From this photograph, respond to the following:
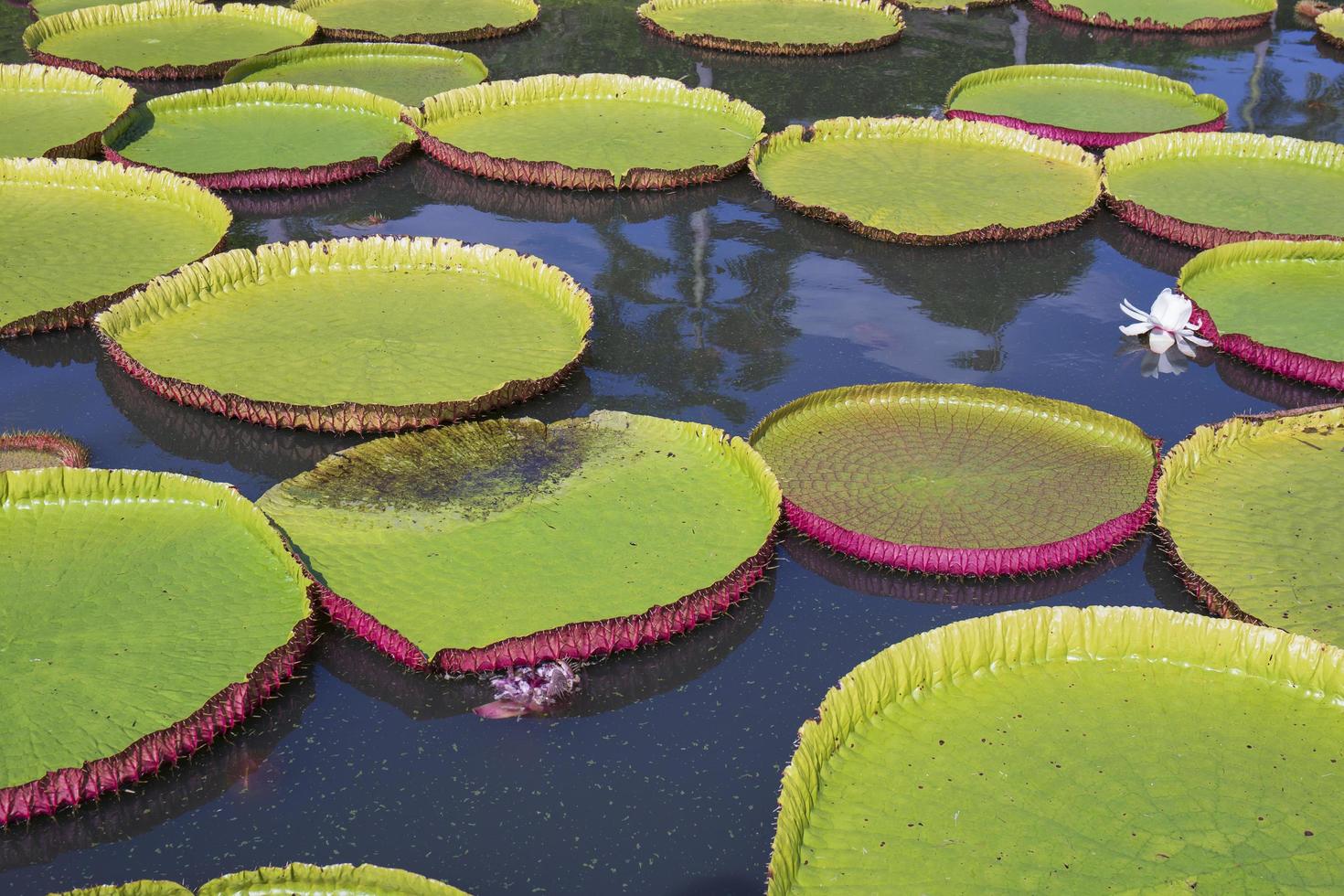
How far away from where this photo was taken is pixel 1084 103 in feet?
23.3

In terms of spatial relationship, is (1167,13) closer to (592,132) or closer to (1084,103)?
(1084,103)

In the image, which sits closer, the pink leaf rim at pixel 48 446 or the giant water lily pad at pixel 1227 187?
the pink leaf rim at pixel 48 446

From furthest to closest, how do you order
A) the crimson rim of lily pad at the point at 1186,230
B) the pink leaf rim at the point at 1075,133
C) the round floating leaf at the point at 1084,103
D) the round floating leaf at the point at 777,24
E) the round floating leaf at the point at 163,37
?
the round floating leaf at the point at 777,24 < the round floating leaf at the point at 163,37 < the round floating leaf at the point at 1084,103 < the pink leaf rim at the point at 1075,133 < the crimson rim of lily pad at the point at 1186,230

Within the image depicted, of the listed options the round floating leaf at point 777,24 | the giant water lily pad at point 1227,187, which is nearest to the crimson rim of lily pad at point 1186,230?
the giant water lily pad at point 1227,187

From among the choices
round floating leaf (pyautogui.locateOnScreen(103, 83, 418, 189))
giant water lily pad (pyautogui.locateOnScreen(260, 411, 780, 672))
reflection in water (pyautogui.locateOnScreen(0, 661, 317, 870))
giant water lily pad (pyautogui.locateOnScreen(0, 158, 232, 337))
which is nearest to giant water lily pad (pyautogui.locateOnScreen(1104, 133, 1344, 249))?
giant water lily pad (pyautogui.locateOnScreen(260, 411, 780, 672))

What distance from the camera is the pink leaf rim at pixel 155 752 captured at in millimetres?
2650

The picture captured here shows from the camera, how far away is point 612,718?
3.06m

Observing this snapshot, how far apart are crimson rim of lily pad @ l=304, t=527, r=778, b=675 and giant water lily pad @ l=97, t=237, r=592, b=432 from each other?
3.23ft

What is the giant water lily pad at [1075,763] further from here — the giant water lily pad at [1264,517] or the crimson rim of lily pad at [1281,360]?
the crimson rim of lily pad at [1281,360]

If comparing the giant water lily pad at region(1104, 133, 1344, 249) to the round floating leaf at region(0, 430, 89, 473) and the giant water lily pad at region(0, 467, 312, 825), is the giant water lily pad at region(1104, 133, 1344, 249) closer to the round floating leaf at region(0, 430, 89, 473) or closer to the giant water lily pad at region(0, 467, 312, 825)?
the giant water lily pad at region(0, 467, 312, 825)

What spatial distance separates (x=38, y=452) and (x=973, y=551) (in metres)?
2.84

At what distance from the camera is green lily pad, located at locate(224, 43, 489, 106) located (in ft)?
23.7

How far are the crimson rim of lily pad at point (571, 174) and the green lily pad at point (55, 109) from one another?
1.78m

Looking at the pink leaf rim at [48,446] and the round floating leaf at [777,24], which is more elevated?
the round floating leaf at [777,24]
